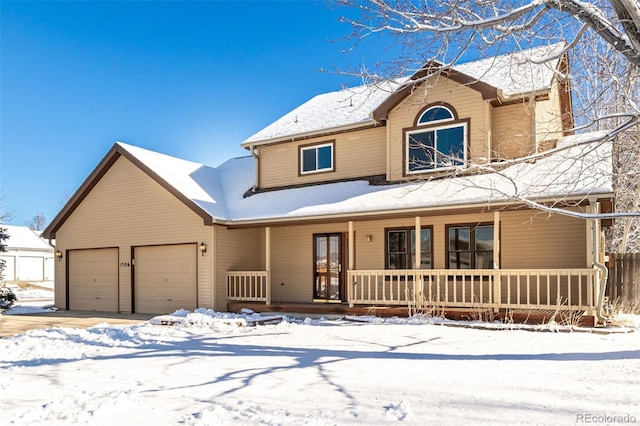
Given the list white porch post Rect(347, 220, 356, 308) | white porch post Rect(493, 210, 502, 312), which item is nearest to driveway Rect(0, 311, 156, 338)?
white porch post Rect(347, 220, 356, 308)

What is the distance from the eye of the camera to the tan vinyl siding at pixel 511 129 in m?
11.9

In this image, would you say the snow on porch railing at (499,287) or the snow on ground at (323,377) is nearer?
the snow on ground at (323,377)

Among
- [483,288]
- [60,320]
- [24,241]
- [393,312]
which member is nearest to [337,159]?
[393,312]

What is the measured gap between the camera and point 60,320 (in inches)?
489

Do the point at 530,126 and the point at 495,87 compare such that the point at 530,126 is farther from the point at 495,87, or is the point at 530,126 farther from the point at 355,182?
the point at 355,182

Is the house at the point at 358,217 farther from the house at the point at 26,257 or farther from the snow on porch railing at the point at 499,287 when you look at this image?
the house at the point at 26,257

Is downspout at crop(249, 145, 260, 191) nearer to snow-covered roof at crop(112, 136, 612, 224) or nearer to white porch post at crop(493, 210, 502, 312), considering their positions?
snow-covered roof at crop(112, 136, 612, 224)

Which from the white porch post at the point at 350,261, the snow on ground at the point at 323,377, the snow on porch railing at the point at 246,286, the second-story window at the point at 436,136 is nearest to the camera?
the snow on ground at the point at 323,377

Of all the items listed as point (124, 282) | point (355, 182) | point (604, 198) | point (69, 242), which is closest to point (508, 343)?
point (604, 198)

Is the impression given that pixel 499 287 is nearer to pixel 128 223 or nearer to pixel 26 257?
pixel 128 223

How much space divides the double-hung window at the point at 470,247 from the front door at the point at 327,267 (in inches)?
129

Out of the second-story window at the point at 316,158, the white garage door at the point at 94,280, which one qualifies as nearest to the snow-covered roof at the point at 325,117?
the second-story window at the point at 316,158

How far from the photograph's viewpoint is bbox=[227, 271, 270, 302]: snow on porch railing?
13344 mm

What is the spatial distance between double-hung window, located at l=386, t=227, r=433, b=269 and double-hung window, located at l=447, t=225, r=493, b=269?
1.90ft
